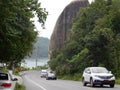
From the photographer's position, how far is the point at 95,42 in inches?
2317

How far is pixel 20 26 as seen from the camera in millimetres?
22594

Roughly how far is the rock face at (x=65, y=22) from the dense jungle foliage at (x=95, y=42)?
54.0 feet

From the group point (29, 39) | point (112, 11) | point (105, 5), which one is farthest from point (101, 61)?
point (29, 39)

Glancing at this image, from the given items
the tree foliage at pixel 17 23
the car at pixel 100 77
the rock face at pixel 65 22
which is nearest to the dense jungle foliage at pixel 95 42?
the rock face at pixel 65 22

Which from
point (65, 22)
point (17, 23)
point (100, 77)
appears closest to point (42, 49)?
point (65, 22)

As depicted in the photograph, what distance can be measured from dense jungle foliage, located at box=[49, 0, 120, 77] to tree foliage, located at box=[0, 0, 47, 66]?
29.9 meters

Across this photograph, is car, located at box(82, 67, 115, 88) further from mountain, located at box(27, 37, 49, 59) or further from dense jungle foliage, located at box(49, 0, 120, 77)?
mountain, located at box(27, 37, 49, 59)

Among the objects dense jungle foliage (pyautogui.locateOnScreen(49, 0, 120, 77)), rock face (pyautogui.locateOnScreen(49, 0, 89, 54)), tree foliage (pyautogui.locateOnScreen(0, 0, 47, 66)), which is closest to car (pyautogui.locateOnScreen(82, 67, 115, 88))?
tree foliage (pyautogui.locateOnScreen(0, 0, 47, 66))

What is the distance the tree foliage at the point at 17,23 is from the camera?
19.1 meters

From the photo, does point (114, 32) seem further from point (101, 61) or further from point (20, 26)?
point (20, 26)

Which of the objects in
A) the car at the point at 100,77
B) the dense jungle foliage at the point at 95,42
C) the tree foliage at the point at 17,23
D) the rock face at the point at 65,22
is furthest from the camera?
the rock face at the point at 65,22

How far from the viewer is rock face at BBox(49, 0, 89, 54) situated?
101 m

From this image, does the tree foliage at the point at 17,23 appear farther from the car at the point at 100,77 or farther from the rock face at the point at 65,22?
the rock face at the point at 65,22

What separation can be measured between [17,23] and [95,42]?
123 feet
